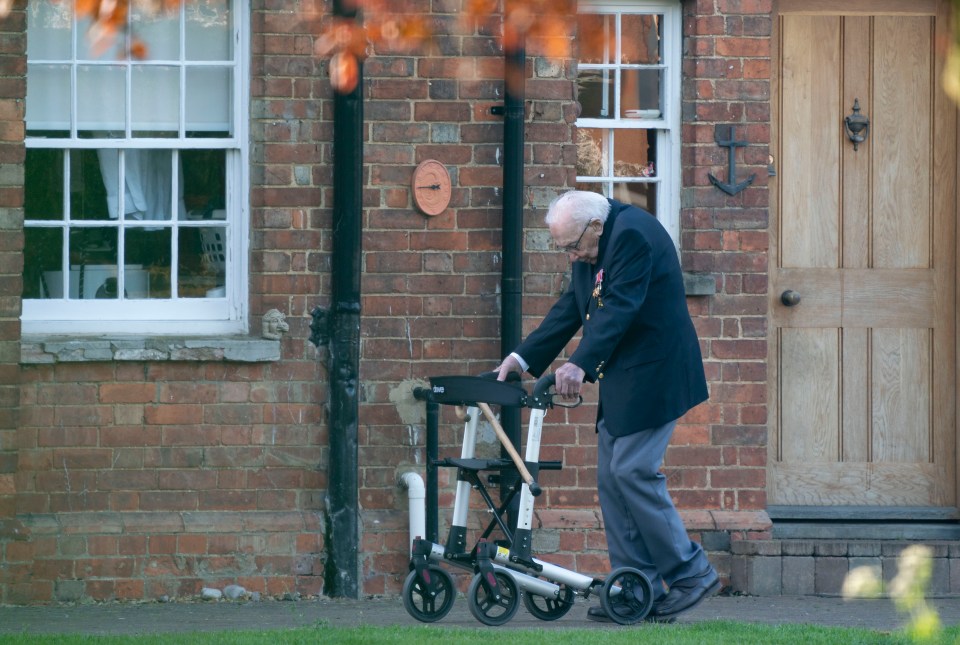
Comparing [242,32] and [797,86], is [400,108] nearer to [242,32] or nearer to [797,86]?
[242,32]

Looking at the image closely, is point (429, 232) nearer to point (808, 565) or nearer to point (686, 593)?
point (686, 593)

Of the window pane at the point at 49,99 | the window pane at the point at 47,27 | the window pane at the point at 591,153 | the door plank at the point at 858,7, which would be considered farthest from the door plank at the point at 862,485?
the window pane at the point at 47,27

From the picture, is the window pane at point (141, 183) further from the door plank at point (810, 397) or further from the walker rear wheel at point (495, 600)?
the door plank at point (810, 397)

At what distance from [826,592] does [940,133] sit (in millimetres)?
2528

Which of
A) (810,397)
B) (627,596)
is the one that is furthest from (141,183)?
(810,397)

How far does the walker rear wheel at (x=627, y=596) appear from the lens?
6.68 metres

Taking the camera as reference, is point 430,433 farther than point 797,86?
No

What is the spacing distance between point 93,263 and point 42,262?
0.26 meters

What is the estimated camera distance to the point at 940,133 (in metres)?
8.52

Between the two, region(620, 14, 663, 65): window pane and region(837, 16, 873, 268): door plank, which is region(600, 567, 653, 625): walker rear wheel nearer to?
region(837, 16, 873, 268): door plank

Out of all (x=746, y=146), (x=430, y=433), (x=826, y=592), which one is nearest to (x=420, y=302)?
(x=430, y=433)

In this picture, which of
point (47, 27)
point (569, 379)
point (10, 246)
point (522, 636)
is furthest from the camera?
point (47, 27)

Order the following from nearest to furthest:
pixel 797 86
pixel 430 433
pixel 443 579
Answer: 1. pixel 443 579
2. pixel 430 433
3. pixel 797 86

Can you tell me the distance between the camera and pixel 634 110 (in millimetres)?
8414
